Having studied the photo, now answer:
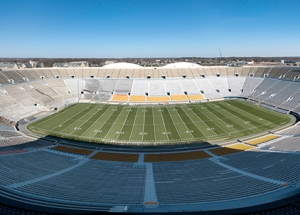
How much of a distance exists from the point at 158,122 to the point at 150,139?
24.5 feet

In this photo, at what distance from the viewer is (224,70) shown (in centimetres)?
6894

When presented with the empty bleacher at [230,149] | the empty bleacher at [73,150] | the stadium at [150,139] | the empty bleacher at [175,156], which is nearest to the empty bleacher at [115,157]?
the stadium at [150,139]

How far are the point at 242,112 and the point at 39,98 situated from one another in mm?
44335

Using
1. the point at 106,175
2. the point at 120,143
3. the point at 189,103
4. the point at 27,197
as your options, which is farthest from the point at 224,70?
the point at 27,197

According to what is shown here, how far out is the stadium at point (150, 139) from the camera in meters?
15.8

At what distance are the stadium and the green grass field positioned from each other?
184mm

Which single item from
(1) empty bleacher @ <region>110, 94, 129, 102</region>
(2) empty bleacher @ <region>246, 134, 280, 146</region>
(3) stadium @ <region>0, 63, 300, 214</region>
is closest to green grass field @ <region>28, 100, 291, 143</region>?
(3) stadium @ <region>0, 63, 300, 214</region>

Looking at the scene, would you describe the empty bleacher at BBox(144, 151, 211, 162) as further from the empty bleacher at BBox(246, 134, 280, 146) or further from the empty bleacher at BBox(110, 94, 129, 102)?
the empty bleacher at BBox(110, 94, 129, 102)

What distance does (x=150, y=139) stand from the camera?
3189cm

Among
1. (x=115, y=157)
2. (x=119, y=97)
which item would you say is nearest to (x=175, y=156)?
(x=115, y=157)

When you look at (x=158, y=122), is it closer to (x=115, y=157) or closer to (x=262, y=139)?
(x=115, y=157)

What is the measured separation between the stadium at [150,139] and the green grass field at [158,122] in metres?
0.18

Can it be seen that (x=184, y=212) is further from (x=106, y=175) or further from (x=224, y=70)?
(x=224, y=70)

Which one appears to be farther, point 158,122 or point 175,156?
point 158,122
